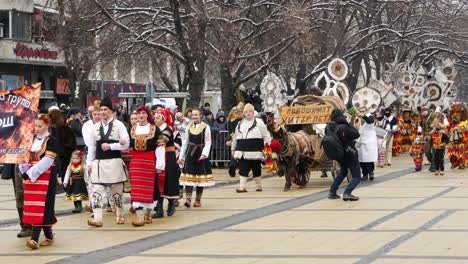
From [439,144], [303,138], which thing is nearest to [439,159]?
[439,144]

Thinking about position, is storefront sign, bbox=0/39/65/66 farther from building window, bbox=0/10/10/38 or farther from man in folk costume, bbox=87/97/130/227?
man in folk costume, bbox=87/97/130/227

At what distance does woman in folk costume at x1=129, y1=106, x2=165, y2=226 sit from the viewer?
14.3m

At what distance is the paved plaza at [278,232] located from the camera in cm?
1106

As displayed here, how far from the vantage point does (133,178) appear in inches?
567

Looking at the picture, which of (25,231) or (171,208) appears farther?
(171,208)

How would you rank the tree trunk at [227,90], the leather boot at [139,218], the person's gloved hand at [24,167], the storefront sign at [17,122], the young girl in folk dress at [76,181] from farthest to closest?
the tree trunk at [227,90] → the young girl in folk dress at [76,181] → the leather boot at [139,218] → the person's gloved hand at [24,167] → the storefront sign at [17,122]

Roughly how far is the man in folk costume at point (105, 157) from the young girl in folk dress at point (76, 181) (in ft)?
6.54

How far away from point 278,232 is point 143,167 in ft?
7.97

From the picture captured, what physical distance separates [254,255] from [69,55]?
71.0ft

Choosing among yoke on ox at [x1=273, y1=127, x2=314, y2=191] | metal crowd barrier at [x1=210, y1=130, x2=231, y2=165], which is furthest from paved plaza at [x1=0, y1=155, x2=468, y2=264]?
metal crowd barrier at [x1=210, y1=130, x2=231, y2=165]

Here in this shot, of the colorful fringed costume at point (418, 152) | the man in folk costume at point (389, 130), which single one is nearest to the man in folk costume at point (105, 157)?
the colorful fringed costume at point (418, 152)

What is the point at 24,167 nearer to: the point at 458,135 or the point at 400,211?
the point at 400,211

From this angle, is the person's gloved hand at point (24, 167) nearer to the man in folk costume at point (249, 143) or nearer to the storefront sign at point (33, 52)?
the man in folk costume at point (249, 143)

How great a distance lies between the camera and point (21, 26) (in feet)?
148
